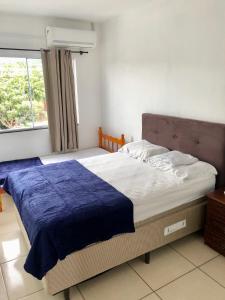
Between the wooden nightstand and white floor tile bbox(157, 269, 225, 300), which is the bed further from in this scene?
white floor tile bbox(157, 269, 225, 300)

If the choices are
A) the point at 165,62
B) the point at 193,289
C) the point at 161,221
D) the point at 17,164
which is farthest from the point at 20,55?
the point at 193,289

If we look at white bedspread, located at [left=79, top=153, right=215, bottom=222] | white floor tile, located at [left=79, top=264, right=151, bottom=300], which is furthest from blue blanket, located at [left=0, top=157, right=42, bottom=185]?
white floor tile, located at [left=79, top=264, right=151, bottom=300]

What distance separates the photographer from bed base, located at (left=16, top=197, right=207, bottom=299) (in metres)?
1.59

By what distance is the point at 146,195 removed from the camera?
1.91 meters

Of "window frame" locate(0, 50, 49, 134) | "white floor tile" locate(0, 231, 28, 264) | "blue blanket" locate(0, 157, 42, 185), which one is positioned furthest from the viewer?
"window frame" locate(0, 50, 49, 134)

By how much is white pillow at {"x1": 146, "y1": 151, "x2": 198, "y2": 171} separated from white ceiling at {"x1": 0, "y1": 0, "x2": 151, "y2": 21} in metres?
1.88

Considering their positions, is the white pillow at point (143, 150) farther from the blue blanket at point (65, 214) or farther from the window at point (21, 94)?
the window at point (21, 94)

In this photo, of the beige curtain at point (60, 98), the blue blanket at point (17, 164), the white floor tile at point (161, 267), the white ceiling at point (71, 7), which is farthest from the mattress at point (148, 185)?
the white ceiling at point (71, 7)

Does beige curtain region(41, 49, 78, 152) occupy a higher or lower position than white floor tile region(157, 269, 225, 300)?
higher

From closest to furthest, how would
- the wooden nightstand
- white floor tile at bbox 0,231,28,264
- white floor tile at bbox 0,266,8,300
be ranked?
white floor tile at bbox 0,266,8,300, the wooden nightstand, white floor tile at bbox 0,231,28,264

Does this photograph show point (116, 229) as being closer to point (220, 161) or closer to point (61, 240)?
point (61, 240)

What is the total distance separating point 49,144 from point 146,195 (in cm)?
251

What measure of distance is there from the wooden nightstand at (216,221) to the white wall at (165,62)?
787 mm

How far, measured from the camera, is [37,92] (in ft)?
12.5
